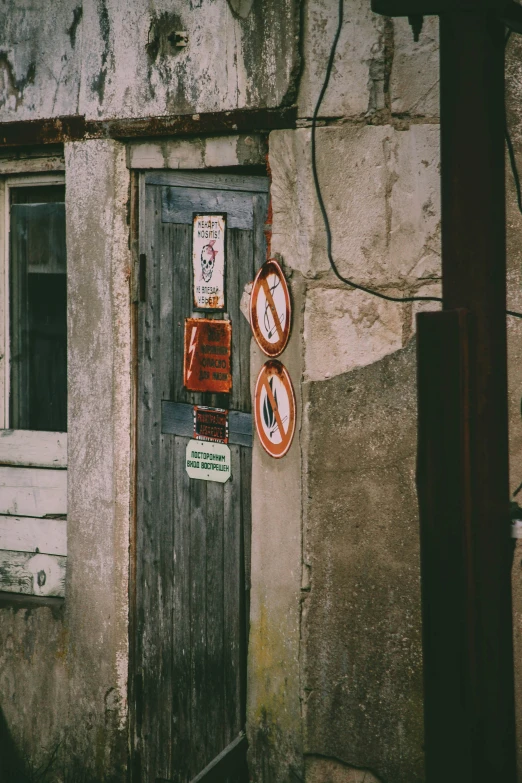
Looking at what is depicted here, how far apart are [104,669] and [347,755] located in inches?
50.1

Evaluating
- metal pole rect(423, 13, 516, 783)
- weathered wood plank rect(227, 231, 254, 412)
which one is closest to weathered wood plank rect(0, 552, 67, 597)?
weathered wood plank rect(227, 231, 254, 412)

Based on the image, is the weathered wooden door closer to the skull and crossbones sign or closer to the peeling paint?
the skull and crossbones sign

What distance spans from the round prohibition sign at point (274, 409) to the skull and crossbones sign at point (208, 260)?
1.76ft

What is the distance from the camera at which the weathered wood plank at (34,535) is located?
496 cm

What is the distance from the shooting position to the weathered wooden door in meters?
4.30

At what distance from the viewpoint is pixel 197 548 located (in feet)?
14.6

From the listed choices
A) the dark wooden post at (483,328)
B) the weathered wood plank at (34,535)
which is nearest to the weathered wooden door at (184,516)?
the weathered wood plank at (34,535)

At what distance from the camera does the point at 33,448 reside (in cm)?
505

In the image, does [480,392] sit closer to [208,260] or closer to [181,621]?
[208,260]

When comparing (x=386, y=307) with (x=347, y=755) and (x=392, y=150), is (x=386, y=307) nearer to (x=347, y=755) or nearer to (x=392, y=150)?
(x=392, y=150)

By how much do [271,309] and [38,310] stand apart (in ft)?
5.09

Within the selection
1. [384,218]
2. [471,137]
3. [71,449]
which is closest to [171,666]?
[71,449]

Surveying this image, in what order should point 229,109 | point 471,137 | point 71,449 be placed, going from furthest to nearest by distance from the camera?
point 71,449
point 229,109
point 471,137

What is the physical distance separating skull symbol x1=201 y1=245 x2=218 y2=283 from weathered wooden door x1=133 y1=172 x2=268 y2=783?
0.25ft
